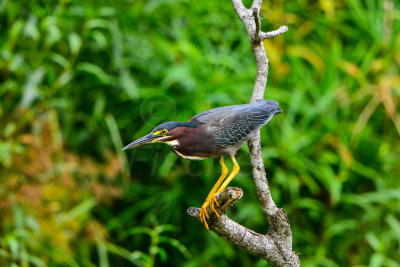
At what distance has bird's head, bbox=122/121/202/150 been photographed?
1616mm

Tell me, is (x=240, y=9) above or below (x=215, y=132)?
above

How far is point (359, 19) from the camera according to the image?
4281 millimetres

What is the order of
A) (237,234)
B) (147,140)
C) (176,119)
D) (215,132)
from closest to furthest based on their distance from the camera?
(147,140), (215,132), (237,234), (176,119)

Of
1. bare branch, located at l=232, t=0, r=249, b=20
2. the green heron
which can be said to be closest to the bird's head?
the green heron

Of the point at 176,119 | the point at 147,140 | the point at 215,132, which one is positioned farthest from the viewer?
the point at 176,119

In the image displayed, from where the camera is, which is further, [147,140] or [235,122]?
[235,122]

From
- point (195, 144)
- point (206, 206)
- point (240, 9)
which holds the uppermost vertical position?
point (240, 9)

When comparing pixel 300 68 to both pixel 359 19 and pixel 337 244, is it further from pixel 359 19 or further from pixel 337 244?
pixel 337 244

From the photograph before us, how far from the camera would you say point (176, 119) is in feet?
12.0

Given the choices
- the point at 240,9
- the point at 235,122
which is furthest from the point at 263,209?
the point at 240,9

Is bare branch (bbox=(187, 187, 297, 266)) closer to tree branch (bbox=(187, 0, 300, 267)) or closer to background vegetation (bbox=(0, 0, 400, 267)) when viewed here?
tree branch (bbox=(187, 0, 300, 267))

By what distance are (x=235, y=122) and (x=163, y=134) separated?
0.27 metres

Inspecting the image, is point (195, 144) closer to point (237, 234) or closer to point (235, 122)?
point (235, 122)

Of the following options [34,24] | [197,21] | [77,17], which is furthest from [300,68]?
[34,24]
